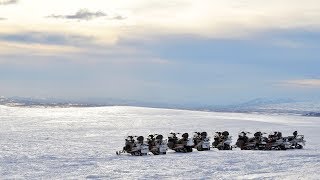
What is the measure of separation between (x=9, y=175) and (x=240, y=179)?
46.7ft

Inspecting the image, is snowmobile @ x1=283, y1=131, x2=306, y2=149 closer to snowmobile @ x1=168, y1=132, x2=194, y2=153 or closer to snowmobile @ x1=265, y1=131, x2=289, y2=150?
snowmobile @ x1=265, y1=131, x2=289, y2=150

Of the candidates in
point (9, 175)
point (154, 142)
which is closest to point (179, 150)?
point (154, 142)

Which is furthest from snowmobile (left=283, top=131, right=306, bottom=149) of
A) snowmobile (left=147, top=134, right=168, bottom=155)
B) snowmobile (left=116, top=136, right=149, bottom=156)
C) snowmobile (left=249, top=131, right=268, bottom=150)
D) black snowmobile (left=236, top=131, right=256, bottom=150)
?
snowmobile (left=116, top=136, right=149, bottom=156)

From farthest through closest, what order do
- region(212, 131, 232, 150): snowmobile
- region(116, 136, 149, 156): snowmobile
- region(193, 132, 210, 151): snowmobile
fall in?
region(212, 131, 232, 150): snowmobile
region(193, 132, 210, 151): snowmobile
region(116, 136, 149, 156): snowmobile

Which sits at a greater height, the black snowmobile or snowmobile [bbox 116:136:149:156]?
the black snowmobile

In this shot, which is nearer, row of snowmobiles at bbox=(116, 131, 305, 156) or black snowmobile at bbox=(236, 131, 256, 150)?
row of snowmobiles at bbox=(116, 131, 305, 156)

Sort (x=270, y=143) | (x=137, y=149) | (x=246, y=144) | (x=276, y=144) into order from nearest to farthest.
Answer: (x=137, y=149)
(x=276, y=144)
(x=270, y=143)
(x=246, y=144)

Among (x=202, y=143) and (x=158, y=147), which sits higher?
(x=202, y=143)

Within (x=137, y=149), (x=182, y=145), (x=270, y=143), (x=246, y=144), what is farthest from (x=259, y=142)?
(x=137, y=149)

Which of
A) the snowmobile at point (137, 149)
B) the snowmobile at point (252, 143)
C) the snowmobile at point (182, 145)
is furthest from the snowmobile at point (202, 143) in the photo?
the snowmobile at point (137, 149)

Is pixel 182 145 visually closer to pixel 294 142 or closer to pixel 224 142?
pixel 224 142

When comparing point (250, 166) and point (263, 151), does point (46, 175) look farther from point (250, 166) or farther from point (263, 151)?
point (263, 151)

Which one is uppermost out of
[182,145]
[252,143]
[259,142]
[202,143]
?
[259,142]

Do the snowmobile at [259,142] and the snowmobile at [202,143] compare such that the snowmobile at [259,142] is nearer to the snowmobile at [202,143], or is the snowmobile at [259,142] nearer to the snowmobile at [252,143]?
the snowmobile at [252,143]
